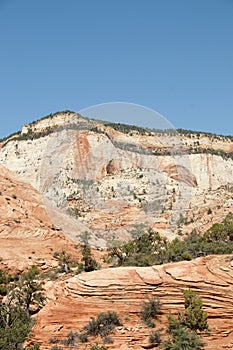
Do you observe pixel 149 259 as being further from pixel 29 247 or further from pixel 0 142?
pixel 0 142

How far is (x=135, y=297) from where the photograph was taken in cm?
1739

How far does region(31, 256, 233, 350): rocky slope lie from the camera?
16031mm

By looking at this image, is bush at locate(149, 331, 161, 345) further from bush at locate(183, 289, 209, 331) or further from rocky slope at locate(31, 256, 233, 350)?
bush at locate(183, 289, 209, 331)

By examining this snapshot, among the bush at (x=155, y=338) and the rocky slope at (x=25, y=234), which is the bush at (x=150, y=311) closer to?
the bush at (x=155, y=338)

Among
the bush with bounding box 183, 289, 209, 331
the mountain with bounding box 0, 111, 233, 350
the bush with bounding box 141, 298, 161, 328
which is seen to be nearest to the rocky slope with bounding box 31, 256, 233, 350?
the mountain with bounding box 0, 111, 233, 350

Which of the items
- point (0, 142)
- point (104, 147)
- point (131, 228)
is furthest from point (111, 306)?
point (0, 142)

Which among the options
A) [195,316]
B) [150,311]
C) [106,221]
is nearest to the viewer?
[195,316]

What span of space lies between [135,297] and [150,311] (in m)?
1.09

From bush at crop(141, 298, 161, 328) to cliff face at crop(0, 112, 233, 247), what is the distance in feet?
35.5

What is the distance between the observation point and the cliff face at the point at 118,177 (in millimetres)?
39281

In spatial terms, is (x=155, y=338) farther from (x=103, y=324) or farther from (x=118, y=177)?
(x=118, y=177)

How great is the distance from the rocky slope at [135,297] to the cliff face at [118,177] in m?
9.34

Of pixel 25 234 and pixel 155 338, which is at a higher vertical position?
pixel 25 234

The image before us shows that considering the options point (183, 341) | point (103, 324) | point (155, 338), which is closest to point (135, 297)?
point (103, 324)
